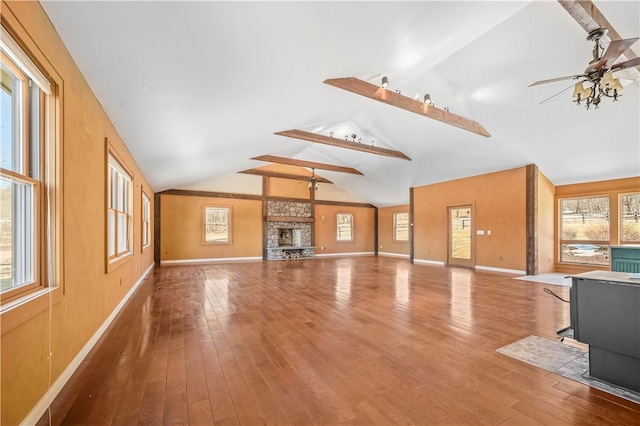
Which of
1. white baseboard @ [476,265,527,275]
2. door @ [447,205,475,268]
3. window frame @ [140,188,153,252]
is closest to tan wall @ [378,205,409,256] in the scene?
door @ [447,205,475,268]

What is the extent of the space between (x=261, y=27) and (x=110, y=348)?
10.0 ft

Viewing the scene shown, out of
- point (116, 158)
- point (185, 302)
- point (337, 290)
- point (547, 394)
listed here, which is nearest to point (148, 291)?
point (185, 302)

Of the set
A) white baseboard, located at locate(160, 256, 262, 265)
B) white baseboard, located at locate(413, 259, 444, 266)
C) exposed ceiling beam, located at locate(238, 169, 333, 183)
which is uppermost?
exposed ceiling beam, located at locate(238, 169, 333, 183)

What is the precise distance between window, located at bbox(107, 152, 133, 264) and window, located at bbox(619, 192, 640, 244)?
9.44m

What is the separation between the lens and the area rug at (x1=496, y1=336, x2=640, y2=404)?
195cm

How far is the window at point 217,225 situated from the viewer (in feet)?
31.3

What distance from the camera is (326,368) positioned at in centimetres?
223

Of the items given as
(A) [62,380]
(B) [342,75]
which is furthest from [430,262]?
(A) [62,380]

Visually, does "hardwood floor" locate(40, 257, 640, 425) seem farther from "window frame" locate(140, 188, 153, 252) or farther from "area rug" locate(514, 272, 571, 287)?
"window frame" locate(140, 188, 153, 252)

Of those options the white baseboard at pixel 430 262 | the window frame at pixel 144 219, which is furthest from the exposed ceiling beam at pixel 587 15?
the window frame at pixel 144 219

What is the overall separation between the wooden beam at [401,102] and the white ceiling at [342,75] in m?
0.16

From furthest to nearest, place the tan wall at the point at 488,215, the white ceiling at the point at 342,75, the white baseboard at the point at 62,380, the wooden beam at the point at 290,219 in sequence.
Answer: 1. the wooden beam at the point at 290,219
2. the tan wall at the point at 488,215
3. the white ceiling at the point at 342,75
4. the white baseboard at the point at 62,380

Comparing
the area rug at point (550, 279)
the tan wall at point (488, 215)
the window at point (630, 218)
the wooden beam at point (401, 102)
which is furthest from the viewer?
the tan wall at point (488, 215)

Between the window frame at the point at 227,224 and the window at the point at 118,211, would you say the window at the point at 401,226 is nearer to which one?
the window frame at the point at 227,224
